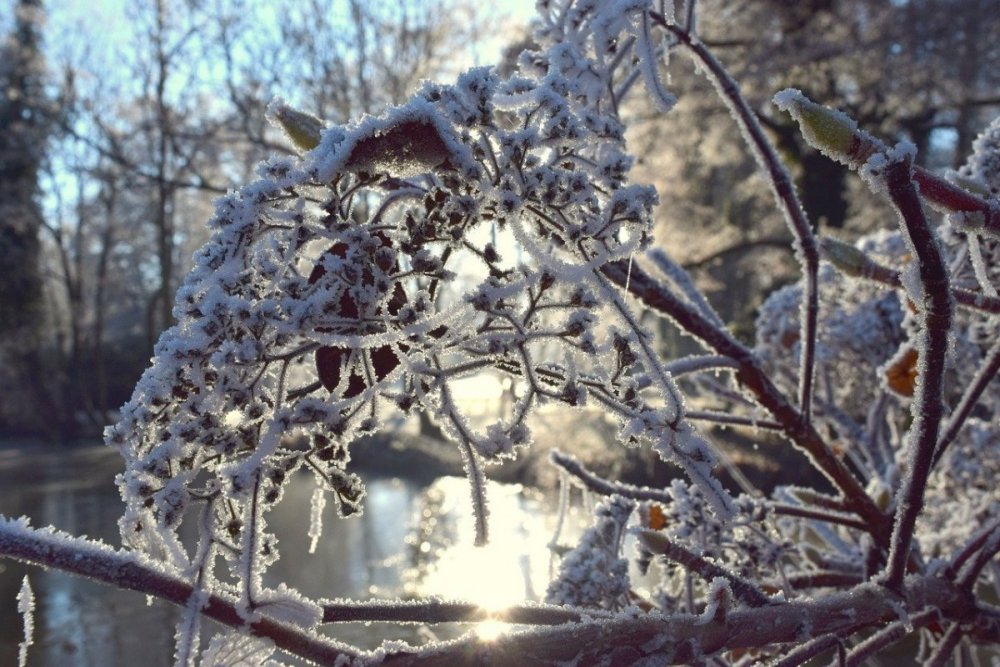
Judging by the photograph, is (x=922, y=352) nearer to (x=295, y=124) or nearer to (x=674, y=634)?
(x=674, y=634)

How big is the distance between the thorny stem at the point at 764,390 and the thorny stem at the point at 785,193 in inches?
1.1

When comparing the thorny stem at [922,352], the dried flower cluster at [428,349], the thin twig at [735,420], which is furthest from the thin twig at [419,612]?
the thin twig at [735,420]

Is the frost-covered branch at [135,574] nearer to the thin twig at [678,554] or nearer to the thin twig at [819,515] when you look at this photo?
the thin twig at [678,554]

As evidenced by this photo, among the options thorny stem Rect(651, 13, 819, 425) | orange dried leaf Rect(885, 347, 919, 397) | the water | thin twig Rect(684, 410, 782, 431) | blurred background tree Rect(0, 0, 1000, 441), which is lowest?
the water

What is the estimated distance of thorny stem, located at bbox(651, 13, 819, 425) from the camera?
106cm

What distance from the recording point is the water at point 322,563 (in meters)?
4.69

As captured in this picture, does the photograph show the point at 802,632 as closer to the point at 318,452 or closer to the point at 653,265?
the point at 318,452

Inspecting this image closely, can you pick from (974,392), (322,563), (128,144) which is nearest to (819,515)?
(974,392)

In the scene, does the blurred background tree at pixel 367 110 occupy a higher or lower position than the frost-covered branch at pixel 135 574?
higher

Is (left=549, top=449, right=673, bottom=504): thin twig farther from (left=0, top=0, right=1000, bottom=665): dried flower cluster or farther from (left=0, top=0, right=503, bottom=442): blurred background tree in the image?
(left=0, top=0, right=503, bottom=442): blurred background tree

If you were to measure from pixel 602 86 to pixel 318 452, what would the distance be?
52cm

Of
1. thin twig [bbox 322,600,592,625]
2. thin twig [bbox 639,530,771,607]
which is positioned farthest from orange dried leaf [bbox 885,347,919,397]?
thin twig [bbox 322,600,592,625]

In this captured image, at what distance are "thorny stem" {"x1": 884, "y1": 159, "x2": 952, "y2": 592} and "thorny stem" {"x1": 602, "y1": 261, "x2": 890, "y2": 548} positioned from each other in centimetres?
28

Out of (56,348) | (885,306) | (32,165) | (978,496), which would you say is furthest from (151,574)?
(56,348)
